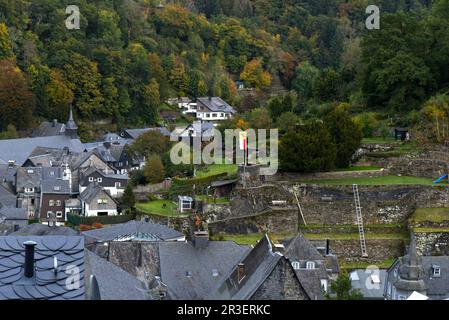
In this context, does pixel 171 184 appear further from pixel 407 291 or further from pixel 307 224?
pixel 407 291

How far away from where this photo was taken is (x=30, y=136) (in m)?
60.3

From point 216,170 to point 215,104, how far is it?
32.7 metres

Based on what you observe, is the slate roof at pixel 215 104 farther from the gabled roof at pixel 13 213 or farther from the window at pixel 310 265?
the window at pixel 310 265

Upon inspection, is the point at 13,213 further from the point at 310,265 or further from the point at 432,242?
the point at 432,242

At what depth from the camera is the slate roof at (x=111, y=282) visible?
15875mm

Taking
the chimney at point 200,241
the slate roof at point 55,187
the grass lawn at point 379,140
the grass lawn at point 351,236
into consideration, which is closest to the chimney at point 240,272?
the chimney at point 200,241

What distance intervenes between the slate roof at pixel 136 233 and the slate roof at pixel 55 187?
35.2ft

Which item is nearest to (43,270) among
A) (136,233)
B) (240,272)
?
(240,272)

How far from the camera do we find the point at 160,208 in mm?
36594

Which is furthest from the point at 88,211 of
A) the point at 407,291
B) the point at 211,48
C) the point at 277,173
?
the point at 211,48

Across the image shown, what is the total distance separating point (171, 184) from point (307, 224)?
8049mm

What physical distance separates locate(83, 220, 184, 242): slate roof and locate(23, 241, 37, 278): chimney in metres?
15.2

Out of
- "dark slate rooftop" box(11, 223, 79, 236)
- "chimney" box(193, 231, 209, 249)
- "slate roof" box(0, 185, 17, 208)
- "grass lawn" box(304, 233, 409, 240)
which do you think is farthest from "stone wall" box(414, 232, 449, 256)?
"slate roof" box(0, 185, 17, 208)

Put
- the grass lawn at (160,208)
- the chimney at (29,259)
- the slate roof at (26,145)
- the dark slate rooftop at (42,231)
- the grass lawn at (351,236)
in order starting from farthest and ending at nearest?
the slate roof at (26,145) → the grass lawn at (160,208) → the grass lawn at (351,236) → the dark slate rooftop at (42,231) → the chimney at (29,259)
